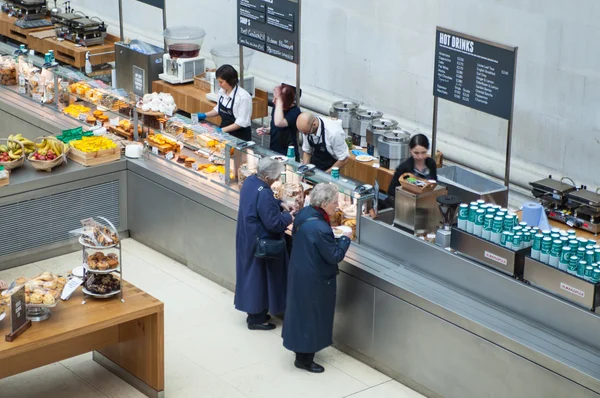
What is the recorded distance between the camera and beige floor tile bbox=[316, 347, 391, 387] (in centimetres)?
748

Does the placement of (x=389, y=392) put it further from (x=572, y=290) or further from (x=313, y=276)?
(x=572, y=290)

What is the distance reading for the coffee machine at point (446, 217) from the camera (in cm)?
722

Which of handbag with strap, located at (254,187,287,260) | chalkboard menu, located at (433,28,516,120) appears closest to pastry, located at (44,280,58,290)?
handbag with strap, located at (254,187,287,260)

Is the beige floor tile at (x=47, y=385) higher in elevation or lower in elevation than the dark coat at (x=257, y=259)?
lower

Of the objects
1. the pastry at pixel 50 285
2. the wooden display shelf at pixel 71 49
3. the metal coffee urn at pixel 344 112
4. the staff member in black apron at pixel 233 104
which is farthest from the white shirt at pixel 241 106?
the pastry at pixel 50 285

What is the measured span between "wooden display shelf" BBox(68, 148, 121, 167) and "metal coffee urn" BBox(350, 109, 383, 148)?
2.38 m

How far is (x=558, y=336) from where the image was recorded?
652 cm

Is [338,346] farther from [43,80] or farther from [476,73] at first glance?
[43,80]

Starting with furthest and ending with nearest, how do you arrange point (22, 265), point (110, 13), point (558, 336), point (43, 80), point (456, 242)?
point (110, 13) < point (43, 80) < point (22, 265) < point (456, 242) < point (558, 336)

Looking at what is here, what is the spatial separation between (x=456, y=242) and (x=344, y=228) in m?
1.07

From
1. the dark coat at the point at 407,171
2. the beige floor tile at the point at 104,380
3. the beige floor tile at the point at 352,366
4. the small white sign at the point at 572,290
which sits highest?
the dark coat at the point at 407,171

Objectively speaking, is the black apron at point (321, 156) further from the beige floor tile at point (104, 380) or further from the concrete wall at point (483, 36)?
the beige floor tile at point (104, 380)

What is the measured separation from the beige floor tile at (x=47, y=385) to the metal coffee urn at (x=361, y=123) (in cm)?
418

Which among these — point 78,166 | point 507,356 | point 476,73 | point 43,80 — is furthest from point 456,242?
point 43,80
